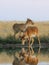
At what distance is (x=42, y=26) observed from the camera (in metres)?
28.6

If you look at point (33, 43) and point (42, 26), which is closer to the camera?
point (33, 43)

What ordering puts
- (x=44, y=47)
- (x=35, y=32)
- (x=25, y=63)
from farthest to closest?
1. (x=35, y=32)
2. (x=44, y=47)
3. (x=25, y=63)

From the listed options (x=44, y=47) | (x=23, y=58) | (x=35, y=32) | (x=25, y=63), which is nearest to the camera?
(x=25, y=63)

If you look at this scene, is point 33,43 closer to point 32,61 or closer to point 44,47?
point 44,47

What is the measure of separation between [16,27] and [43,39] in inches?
60.2

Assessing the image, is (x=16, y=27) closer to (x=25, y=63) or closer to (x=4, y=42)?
(x=4, y=42)

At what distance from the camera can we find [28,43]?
20.1 m

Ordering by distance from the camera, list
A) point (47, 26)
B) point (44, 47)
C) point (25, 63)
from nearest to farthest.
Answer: point (25, 63) → point (44, 47) → point (47, 26)

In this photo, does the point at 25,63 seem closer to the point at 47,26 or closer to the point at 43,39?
the point at 43,39

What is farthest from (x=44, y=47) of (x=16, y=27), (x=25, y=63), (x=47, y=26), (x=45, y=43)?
(x=47, y=26)

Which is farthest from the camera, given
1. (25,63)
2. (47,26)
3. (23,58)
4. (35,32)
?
(47,26)

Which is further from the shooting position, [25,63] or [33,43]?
[33,43]

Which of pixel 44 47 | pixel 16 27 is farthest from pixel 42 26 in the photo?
pixel 44 47

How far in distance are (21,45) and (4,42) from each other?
810mm
